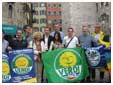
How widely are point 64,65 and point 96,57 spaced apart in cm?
53

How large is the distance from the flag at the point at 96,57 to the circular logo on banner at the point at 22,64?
90 cm

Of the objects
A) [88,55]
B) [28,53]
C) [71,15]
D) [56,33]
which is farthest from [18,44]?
[71,15]

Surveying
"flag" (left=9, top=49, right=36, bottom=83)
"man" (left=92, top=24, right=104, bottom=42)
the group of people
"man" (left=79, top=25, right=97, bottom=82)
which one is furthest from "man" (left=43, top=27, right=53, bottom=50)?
"man" (left=92, top=24, right=104, bottom=42)

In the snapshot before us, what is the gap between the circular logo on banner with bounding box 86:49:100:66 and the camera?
248 inches

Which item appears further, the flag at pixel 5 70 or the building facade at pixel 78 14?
the building facade at pixel 78 14

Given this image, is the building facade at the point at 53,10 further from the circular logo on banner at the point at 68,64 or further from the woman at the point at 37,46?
the circular logo on banner at the point at 68,64

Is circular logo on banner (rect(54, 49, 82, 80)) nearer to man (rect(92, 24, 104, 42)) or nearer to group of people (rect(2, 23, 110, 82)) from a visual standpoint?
group of people (rect(2, 23, 110, 82))

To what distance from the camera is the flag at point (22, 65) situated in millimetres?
6141

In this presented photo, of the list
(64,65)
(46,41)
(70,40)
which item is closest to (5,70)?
(46,41)

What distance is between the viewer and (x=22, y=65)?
6176 mm

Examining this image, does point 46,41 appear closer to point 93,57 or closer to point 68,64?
point 68,64

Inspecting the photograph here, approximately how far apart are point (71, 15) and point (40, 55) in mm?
2280

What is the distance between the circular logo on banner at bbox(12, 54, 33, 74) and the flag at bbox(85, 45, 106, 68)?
90 cm

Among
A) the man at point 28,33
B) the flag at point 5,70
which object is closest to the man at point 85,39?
the man at point 28,33
